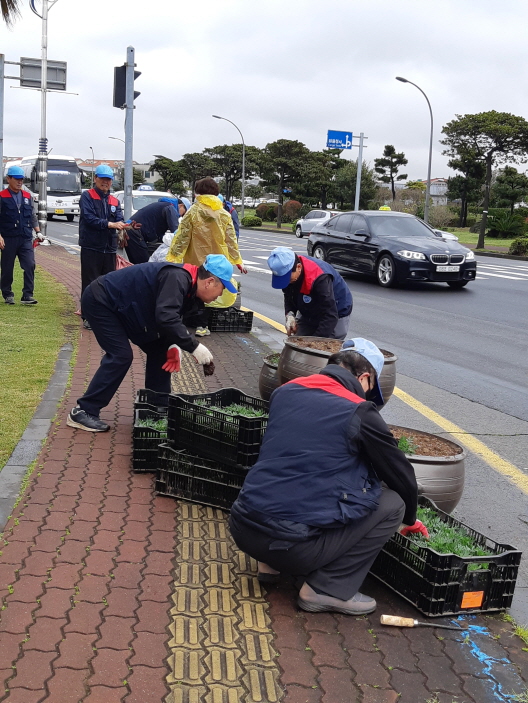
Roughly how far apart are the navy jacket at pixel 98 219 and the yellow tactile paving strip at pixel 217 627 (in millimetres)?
6042

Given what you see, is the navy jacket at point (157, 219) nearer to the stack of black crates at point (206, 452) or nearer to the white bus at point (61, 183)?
the stack of black crates at point (206, 452)

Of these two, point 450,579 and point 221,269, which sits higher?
point 221,269

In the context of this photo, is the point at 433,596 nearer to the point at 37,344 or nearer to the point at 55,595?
the point at 55,595

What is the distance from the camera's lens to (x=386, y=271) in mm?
17547

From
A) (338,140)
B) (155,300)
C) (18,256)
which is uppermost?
(338,140)

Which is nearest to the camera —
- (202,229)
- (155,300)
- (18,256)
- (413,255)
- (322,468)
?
(322,468)

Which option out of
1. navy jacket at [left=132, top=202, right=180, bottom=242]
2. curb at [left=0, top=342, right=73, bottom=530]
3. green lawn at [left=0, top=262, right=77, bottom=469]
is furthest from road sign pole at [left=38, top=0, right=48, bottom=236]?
curb at [left=0, top=342, right=73, bottom=530]

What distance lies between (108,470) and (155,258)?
5239 millimetres

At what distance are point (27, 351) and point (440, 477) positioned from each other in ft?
18.4

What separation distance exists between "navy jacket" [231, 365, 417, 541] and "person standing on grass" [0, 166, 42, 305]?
27.6 feet

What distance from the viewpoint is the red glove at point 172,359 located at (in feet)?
18.7

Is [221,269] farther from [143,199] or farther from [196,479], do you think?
[143,199]

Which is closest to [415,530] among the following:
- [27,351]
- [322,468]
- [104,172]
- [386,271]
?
[322,468]

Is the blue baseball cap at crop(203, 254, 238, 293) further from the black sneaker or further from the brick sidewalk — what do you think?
the black sneaker
